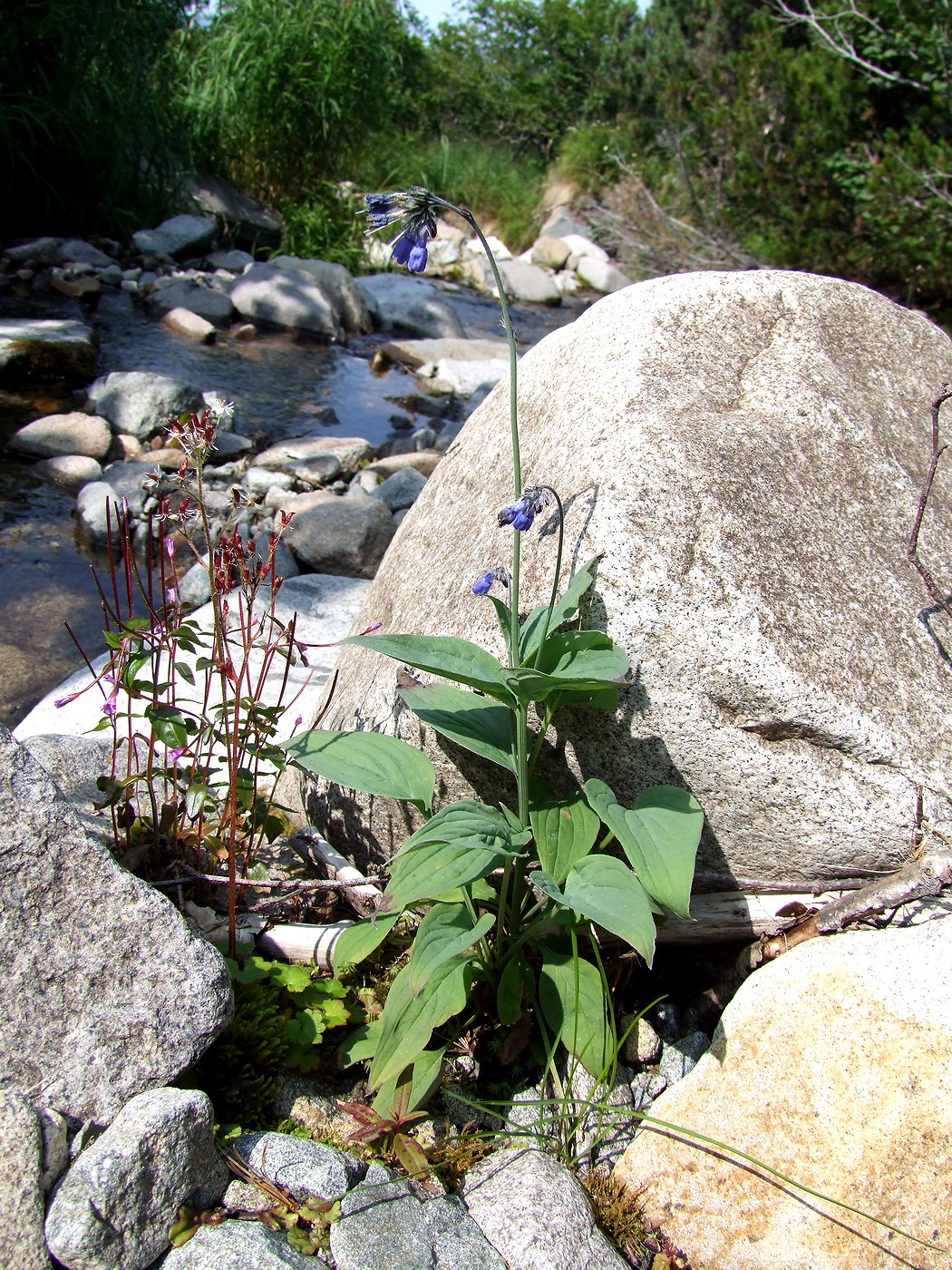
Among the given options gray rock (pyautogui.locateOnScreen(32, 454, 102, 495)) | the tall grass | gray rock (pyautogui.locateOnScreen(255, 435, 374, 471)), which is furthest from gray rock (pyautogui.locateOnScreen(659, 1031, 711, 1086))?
the tall grass

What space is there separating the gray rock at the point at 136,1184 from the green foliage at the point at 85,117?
9.17m

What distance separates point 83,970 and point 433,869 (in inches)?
25.8

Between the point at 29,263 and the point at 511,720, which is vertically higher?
the point at 511,720

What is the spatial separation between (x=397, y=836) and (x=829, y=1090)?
110 centimetres

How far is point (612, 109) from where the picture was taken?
899 inches

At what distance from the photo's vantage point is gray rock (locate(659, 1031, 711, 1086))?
7.04 feet

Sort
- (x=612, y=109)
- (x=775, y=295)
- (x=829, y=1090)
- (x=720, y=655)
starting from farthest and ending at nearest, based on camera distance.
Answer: (x=612, y=109), (x=775, y=295), (x=720, y=655), (x=829, y=1090)

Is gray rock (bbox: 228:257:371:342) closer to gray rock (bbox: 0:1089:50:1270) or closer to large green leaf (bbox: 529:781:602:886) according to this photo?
large green leaf (bbox: 529:781:602:886)

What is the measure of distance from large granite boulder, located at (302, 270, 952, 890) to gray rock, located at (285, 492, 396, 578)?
2.42 metres

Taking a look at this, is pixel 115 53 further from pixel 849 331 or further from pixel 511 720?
pixel 511 720

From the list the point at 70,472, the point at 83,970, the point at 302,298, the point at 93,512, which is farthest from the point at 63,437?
the point at 83,970

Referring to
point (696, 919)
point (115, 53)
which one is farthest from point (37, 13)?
point (696, 919)

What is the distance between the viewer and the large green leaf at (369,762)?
2.04 m

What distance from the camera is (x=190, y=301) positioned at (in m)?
9.00
